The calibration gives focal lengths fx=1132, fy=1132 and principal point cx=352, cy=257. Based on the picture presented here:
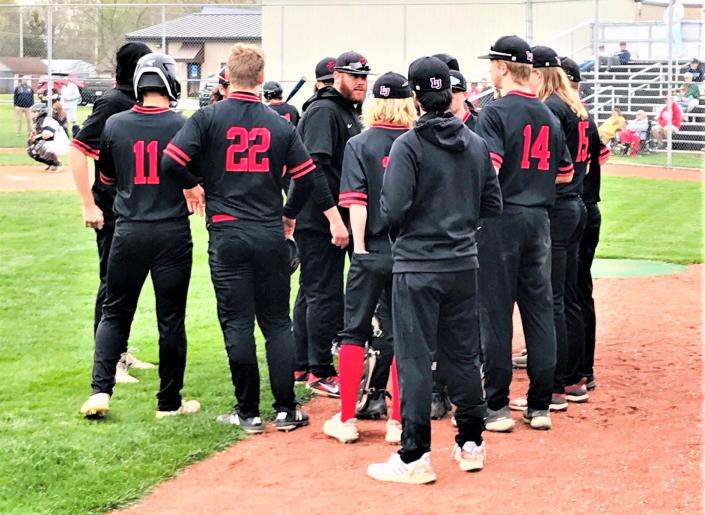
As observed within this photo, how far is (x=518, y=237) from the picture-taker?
6504 mm

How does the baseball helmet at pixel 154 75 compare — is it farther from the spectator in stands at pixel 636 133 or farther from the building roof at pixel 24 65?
the building roof at pixel 24 65

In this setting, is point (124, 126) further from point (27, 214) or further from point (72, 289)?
point (27, 214)

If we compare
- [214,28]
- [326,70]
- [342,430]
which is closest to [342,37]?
[214,28]

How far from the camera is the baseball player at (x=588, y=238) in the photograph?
24.6ft

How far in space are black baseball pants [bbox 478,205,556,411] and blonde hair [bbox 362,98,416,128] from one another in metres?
0.76

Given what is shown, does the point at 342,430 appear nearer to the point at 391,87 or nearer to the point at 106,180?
the point at 391,87

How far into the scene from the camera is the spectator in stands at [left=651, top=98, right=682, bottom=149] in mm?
24922

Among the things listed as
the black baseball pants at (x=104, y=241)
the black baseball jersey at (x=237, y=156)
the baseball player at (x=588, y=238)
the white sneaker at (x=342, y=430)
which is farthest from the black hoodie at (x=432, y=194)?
the black baseball pants at (x=104, y=241)

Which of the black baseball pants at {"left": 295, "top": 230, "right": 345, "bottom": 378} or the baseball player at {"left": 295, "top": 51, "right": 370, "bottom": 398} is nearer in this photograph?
the baseball player at {"left": 295, "top": 51, "right": 370, "bottom": 398}

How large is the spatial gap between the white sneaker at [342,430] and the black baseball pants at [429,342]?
80 centimetres

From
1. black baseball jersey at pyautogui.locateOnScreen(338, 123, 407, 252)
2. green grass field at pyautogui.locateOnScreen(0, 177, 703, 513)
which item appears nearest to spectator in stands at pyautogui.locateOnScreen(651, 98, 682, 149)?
green grass field at pyautogui.locateOnScreen(0, 177, 703, 513)

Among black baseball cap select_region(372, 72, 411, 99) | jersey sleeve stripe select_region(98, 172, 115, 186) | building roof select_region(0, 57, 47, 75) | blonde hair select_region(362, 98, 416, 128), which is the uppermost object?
building roof select_region(0, 57, 47, 75)

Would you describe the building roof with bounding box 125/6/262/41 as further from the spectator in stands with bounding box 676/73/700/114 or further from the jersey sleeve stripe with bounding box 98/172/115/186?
the jersey sleeve stripe with bounding box 98/172/115/186

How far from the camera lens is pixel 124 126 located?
6582mm
